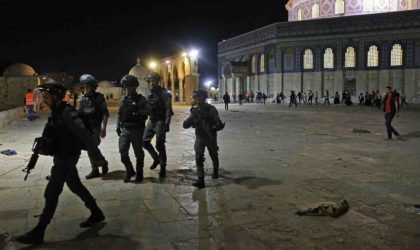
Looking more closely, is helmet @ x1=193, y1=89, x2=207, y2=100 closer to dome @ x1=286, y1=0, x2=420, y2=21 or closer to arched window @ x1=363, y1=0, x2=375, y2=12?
dome @ x1=286, y1=0, x2=420, y2=21

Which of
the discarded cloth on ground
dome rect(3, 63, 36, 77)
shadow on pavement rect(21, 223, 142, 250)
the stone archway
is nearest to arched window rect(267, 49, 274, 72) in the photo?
the stone archway

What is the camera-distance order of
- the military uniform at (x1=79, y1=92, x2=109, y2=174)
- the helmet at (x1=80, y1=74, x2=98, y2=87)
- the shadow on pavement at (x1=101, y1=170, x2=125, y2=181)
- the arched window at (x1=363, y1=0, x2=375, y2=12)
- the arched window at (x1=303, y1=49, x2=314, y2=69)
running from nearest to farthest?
the helmet at (x1=80, y1=74, x2=98, y2=87) → the military uniform at (x1=79, y1=92, x2=109, y2=174) → the shadow on pavement at (x1=101, y1=170, x2=125, y2=181) → the arched window at (x1=303, y1=49, x2=314, y2=69) → the arched window at (x1=363, y1=0, x2=375, y2=12)

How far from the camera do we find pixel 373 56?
1736 inches

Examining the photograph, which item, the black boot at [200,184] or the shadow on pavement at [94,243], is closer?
the shadow on pavement at [94,243]

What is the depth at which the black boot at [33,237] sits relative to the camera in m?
4.46

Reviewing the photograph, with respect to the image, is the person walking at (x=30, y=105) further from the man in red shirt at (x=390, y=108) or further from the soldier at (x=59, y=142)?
the soldier at (x=59, y=142)

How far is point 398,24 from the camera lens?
42.8 m

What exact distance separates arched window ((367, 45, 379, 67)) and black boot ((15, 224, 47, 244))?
43.7 m

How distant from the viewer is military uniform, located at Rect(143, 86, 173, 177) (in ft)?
25.4

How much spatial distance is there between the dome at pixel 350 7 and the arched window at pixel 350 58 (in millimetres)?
6512

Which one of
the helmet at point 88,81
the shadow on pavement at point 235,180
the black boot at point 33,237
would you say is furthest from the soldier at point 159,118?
the black boot at point 33,237

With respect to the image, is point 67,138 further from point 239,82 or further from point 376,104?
point 239,82

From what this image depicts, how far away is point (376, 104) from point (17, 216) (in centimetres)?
3303

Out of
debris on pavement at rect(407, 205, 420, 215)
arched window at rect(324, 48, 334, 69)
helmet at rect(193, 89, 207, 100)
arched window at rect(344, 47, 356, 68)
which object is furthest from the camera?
arched window at rect(324, 48, 334, 69)
